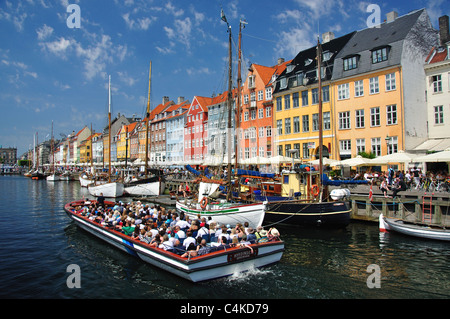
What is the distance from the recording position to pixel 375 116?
3384cm

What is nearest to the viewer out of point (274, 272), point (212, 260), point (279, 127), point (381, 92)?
point (212, 260)

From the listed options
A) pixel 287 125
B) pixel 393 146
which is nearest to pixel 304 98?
pixel 287 125

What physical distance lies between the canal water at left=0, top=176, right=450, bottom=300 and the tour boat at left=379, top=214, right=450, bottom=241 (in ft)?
1.14

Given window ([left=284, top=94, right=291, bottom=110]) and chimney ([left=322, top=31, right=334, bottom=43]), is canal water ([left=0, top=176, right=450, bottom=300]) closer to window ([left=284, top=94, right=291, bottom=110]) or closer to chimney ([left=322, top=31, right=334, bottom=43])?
window ([left=284, top=94, right=291, bottom=110])

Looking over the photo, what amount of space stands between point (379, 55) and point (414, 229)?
74.5 ft

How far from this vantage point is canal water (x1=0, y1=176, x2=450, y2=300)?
11.0 meters

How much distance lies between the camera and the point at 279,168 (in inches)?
1499

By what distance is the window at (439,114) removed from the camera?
31.2m

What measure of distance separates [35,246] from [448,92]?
35.6 meters

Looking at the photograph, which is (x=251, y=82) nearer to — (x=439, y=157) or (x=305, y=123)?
(x=305, y=123)

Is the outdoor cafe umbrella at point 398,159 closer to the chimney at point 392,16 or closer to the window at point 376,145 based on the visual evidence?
the window at point 376,145

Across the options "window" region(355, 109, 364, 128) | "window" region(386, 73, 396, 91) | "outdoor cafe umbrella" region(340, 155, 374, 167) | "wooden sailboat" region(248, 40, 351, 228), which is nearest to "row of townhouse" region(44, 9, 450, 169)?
"window" region(355, 109, 364, 128)

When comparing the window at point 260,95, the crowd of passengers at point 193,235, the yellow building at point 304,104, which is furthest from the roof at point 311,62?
the crowd of passengers at point 193,235

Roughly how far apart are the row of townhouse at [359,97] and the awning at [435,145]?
0.10 meters
